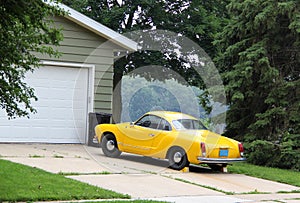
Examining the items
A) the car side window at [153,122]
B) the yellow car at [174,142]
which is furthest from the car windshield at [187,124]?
the car side window at [153,122]

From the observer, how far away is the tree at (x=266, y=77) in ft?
45.2

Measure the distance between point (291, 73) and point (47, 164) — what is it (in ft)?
25.6

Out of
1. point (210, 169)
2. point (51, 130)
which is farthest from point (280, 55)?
point (51, 130)

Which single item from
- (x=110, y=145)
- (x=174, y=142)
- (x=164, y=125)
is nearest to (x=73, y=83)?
(x=110, y=145)

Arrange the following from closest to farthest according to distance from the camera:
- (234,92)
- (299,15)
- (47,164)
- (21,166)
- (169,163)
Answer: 1. (21,166)
2. (47,164)
3. (169,163)
4. (299,15)
5. (234,92)

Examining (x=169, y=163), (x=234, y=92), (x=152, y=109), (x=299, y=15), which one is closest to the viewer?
(x=169, y=163)

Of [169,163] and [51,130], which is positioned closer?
[169,163]

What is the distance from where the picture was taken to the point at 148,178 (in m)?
10.0

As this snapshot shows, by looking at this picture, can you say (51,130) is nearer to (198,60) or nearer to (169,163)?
(169,163)

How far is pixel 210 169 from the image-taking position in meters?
12.2

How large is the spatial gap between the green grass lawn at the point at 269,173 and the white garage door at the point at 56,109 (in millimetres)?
5220

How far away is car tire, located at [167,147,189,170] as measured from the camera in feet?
36.9

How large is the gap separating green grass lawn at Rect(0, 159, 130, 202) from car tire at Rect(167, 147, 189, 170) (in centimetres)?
312

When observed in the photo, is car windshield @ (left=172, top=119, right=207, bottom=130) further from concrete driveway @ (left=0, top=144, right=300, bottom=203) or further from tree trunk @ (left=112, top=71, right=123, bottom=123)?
tree trunk @ (left=112, top=71, right=123, bottom=123)
